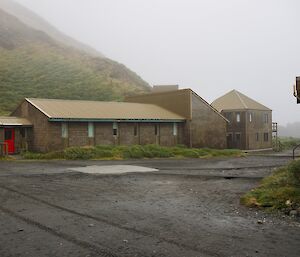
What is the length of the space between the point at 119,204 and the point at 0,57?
74.8 m

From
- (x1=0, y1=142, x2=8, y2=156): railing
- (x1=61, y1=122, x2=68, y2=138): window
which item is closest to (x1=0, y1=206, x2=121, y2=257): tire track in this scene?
(x1=0, y1=142, x2=8, y2=156): railing

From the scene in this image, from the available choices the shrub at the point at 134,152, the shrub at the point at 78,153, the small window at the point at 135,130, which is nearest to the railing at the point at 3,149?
the shrub at the point at 78,153

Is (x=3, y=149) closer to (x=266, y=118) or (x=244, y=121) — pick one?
(x=244, y=121)

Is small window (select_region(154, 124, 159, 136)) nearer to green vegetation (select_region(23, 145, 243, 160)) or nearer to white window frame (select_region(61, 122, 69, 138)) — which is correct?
green vegetation (select_region(23, 145, 243, 160))

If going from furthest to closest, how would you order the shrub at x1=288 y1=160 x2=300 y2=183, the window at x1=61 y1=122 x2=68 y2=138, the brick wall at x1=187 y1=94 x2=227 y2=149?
the brick wall at x1=187 y1=94 x2=227 y2=149, the window at x1=61 y1=122 x2=68 y2=138, the shrub at x1=288 y1=160 x2=300 y2=183

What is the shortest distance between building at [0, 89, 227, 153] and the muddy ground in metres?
14.5

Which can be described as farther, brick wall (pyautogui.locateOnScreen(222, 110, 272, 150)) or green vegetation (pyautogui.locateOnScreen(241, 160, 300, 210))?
brick wall (pyautogui.locateOnScreen(222, 110, 272, 150))

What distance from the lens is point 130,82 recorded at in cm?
8050

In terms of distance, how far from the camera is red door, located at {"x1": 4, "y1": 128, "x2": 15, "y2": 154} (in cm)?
3034

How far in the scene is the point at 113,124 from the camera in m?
33.8

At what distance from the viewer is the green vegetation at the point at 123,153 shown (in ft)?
92.3

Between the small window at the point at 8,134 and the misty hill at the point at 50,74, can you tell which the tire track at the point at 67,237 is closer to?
the small window at the point at 8,134

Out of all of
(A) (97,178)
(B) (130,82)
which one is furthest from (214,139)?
(B) (130,82)

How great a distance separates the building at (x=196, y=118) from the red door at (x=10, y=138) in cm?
1680
